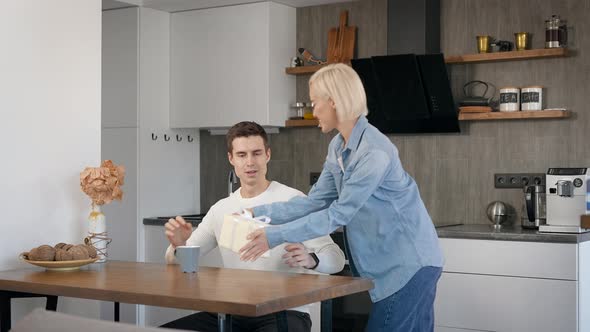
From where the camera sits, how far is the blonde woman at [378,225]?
2906 mm

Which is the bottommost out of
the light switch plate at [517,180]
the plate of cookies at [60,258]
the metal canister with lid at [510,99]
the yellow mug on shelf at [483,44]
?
the plate of cookies at [60,258]

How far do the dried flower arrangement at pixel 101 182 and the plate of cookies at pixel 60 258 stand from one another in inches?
13.8

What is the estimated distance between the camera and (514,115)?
16.4 ft

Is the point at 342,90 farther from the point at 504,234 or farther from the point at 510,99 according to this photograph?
the point at 510,99

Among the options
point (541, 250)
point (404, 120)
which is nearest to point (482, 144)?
point (404, 120)

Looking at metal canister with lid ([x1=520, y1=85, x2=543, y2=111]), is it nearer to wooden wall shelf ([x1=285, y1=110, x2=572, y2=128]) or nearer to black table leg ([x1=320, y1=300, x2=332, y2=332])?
wooden wall shelf ([x1=285, y1=110, x2=572, y2=128])

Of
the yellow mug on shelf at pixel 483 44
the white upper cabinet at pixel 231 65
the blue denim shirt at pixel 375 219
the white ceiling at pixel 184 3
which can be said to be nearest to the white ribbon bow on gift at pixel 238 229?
the blue denim shirt at pixel 375 219

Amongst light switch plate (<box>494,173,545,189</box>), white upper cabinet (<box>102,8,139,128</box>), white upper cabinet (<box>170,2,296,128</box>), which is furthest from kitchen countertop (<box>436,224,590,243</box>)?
white upper cabinet (<box>102,8,139,128</box>)

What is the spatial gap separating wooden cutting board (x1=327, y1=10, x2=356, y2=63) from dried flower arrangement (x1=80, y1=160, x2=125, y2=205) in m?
2.36

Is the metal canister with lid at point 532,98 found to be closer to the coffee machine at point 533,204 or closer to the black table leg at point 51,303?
the coffee machine at point 533,204

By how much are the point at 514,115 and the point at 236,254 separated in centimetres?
224

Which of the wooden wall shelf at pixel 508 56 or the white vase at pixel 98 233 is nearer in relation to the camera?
the white vase at pixel 98 233

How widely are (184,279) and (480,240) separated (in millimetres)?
2200

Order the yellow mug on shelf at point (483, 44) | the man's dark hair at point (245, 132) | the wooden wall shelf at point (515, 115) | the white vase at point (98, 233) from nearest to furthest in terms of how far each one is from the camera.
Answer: the man's dark hair at point (245, 132), the white vase at point (98, 233), the wooden wall shelf at point (515, 115), the yellow mug on shelf at point (483, 44)
